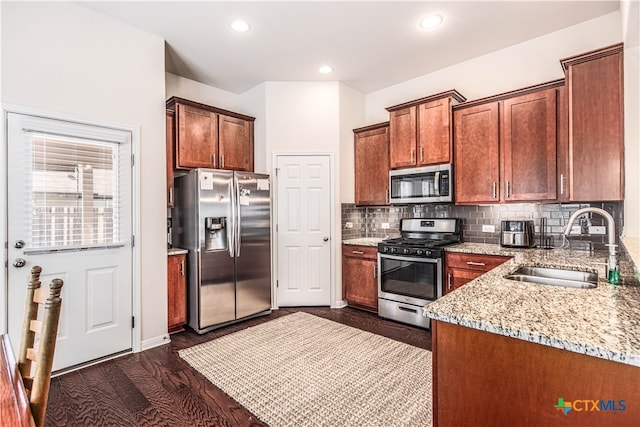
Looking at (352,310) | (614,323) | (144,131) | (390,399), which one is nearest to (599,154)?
(614,323)

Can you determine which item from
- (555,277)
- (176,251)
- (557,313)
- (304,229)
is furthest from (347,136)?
(557,313)

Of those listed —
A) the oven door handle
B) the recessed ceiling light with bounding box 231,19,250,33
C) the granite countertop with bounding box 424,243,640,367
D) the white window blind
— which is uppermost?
the recessed ceiling light with bounding box 231,19,250,33

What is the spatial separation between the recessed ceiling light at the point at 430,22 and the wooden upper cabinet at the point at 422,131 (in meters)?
→ 0.70

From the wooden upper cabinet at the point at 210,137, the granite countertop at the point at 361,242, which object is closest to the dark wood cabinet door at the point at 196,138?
the wooden upper cabinet at the point at 210,137

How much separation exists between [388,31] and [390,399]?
3.12 metres

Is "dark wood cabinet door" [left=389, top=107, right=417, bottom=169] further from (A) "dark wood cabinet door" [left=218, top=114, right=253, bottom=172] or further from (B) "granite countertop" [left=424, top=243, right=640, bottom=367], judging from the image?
(B) "granite countertop" [left=424, top=243, right=640, bottom=367]

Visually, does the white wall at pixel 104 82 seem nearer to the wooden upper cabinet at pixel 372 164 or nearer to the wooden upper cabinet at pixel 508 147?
the wooden upper cabinet at pixel 372 164

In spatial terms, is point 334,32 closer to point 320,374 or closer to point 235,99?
point 235,99

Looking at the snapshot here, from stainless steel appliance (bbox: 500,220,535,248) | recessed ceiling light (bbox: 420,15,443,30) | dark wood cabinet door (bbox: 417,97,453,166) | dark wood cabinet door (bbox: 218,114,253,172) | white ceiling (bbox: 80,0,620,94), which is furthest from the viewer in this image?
dark wood cabinet door (bbox: 218,114,253,172)

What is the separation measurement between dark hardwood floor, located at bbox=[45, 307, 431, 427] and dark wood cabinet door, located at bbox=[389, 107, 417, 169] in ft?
6.61

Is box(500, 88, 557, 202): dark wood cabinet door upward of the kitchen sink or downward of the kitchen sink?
upward

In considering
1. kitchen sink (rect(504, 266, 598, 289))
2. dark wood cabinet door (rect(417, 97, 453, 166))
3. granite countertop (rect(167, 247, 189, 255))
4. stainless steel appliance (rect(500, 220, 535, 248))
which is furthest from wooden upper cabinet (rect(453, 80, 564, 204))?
granite countertop (rect(167, 247, 189, 255))

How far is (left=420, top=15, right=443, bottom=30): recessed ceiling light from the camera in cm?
278

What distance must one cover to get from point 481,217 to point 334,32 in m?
2.52
